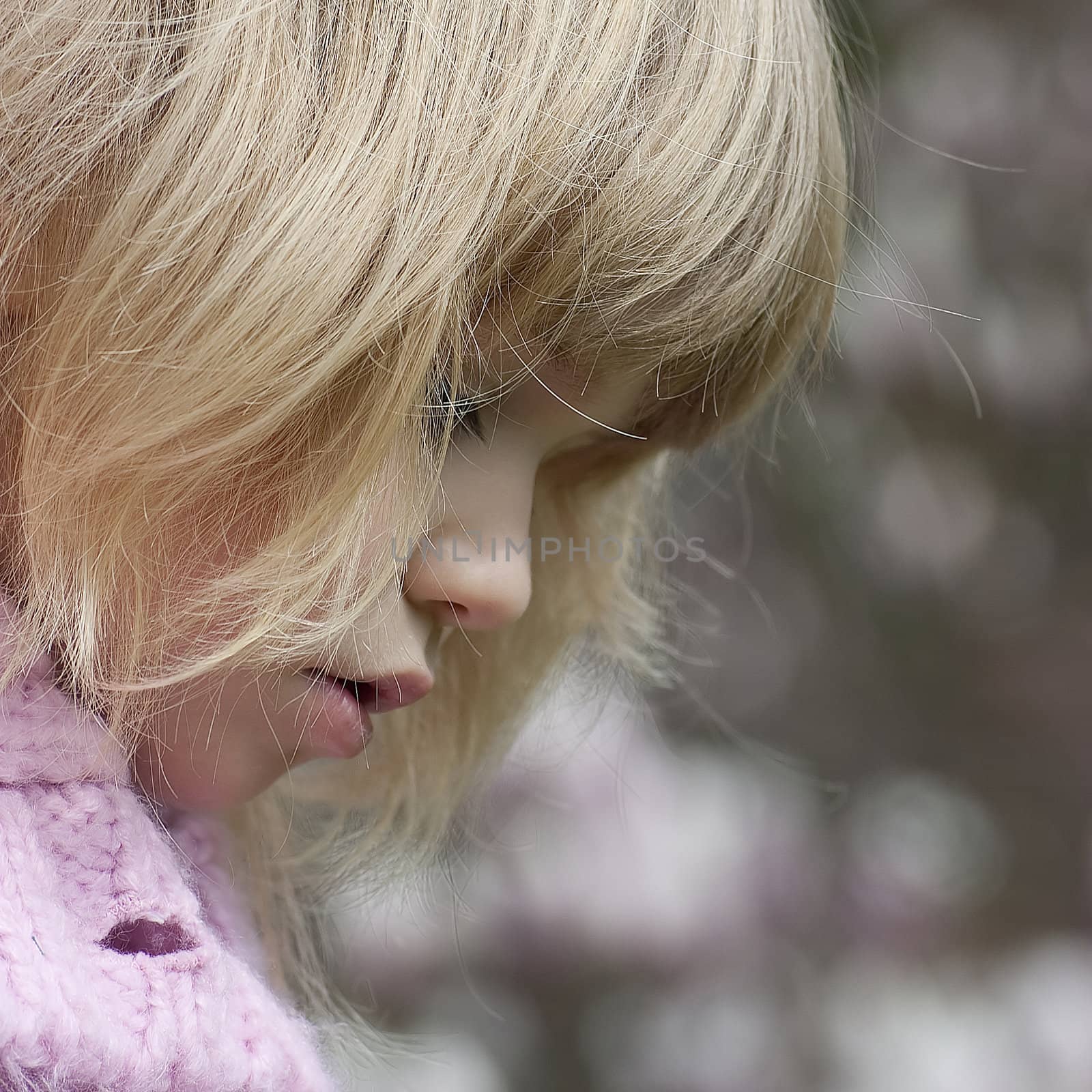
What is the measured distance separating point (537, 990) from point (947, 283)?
0.71 metres

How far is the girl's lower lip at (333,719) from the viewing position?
0.44 meters

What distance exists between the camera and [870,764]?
947mm

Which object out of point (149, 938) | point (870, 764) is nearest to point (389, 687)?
point (149, 938)

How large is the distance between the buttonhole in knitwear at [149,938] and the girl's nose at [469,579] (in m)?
0.16

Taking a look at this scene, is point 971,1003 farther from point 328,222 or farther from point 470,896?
point 328,222

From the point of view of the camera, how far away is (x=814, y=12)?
475 mm

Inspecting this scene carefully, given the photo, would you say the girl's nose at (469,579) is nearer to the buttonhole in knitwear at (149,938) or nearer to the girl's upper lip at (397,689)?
the girl's upper lip at (397,689)

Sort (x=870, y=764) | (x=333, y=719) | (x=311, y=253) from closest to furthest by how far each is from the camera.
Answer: (x=311, y=253) → (x=333, y=719) → (x=870, y=764)

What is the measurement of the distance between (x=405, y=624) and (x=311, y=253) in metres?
0.17

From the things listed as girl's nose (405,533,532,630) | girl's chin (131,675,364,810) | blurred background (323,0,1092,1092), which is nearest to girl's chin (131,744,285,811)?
girl's chin (131,675,364,810)

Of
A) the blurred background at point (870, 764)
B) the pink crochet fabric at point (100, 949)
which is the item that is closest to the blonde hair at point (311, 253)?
the pink crochet fabric at point (100, 949)

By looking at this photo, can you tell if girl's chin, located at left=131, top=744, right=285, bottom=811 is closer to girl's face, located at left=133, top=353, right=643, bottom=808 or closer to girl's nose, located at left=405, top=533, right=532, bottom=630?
girl's face, located at left=133, top=353, right=643, bottom=808

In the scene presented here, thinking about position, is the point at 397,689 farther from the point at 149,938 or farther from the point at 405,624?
the point at 149,938

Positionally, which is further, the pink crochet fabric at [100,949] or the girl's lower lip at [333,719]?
the girl's lower lip at [333,719]
